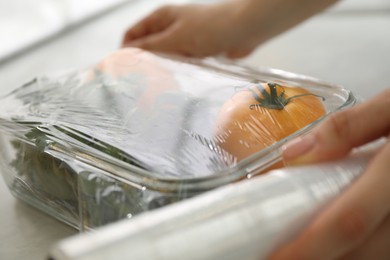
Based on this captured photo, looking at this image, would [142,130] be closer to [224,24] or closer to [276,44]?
[224,24]

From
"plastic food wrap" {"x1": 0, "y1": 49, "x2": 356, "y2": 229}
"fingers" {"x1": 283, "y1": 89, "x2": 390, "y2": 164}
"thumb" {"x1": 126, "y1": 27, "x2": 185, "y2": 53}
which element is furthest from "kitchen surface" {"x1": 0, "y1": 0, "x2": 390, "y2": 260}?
"fingers" {"x1": 283, "y1": 89, "x2": 390, "y2": 164}

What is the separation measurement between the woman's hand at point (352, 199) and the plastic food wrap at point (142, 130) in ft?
0.16

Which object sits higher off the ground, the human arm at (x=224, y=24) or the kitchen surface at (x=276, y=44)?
the human arm at (x=224, y=24)

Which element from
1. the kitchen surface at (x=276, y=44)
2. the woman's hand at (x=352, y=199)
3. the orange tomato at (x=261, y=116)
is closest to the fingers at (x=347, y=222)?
the woman's hand at (x=352, y=199)

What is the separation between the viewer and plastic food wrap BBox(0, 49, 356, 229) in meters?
0.43

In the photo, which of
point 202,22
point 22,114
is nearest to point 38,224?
point 22,114

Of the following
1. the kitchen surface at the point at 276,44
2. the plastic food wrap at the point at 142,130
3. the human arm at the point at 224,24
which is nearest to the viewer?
the plastic food wrap at the point at 142,130

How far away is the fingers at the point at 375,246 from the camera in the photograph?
1.23 ft

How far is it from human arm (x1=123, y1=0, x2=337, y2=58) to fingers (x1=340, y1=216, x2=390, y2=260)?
16.6 inches

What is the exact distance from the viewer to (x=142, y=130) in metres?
0.49

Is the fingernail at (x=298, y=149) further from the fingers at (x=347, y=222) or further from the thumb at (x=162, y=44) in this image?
the thumb at (x=162, y=44)

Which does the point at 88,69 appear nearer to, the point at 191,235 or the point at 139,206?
the point at 139,206

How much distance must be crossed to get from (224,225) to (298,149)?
3.8 inches

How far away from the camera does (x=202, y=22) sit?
76cm
